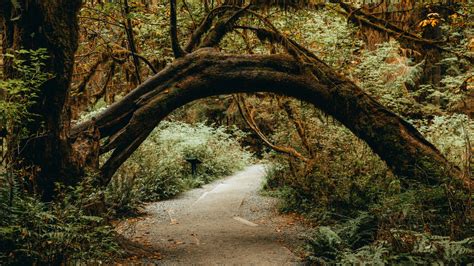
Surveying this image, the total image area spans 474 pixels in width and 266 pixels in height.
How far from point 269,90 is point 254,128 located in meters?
3.97

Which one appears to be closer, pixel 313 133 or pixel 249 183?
pixel 313 133

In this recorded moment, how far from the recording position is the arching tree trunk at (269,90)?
6762mm

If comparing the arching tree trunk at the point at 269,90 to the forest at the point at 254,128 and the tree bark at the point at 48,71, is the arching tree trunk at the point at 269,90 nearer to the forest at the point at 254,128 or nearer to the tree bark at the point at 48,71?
the forest at the point at 254,128

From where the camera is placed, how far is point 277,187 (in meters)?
→ 13.7

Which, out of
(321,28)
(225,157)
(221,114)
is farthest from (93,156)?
(221,114)

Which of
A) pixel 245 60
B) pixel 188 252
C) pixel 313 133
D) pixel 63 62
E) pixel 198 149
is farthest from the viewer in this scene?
pixel 198 149

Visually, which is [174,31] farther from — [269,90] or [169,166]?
[169,166]

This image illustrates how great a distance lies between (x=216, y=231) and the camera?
8.42m

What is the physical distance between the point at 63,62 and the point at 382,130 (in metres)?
5.54

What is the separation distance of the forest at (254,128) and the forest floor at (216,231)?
0.06 meters

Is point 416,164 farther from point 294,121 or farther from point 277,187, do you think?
point 277,187

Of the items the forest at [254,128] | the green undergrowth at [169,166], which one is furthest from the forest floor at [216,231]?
the green undergrowth at [169,166]

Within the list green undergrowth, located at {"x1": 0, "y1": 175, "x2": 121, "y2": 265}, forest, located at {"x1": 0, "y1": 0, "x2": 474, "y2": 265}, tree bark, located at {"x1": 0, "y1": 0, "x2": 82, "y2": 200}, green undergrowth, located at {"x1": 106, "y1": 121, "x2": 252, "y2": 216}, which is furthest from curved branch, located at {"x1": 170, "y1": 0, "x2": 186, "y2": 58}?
green undergrowth, located at {"x1": 106, "y1": 121, "x2": 252, "y2": 216}

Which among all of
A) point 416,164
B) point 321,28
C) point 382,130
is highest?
point 321,28
